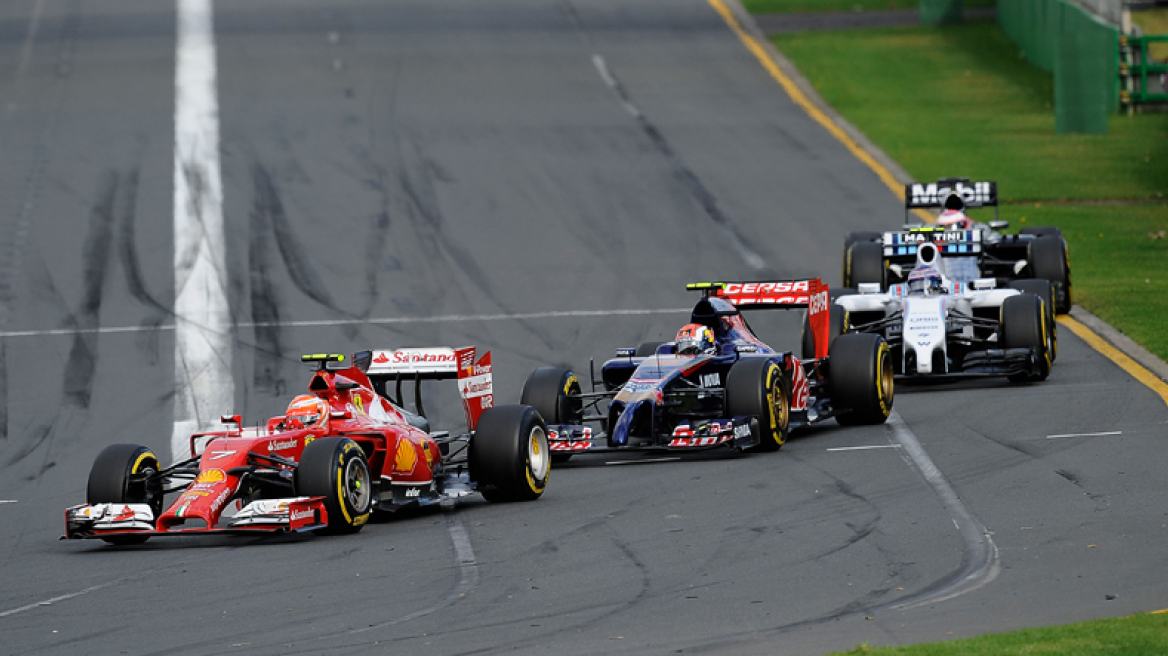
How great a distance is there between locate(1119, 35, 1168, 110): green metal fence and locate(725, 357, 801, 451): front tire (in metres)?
27.6

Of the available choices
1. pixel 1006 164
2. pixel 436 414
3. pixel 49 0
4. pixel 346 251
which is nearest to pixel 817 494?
pixel 436 414

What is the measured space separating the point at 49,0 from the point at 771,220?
2892cm

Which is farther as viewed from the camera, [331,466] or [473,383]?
[473,383]

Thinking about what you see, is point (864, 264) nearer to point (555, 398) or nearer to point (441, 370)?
point (555, 398)

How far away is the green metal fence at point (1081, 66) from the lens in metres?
39.9

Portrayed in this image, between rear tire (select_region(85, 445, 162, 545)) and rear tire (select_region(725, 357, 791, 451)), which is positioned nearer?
rear tire (select_region(85, 445, 162, 545))

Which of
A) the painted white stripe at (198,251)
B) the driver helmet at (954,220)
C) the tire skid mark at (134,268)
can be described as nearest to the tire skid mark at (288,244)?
the painted white stripe at (198,251)

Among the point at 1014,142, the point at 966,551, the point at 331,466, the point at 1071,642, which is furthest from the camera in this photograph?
the point at 1014,142

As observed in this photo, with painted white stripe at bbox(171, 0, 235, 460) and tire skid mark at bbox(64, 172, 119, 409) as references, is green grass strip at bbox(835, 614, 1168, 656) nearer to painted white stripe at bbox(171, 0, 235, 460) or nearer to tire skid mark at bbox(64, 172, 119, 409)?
painted white stripe at bbox(171, 0, 235, 460)

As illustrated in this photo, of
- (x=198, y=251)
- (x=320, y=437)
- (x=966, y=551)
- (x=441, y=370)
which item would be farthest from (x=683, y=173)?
(x=966, y=551)

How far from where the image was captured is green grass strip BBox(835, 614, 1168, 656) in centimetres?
914

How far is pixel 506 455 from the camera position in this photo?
15.4 m

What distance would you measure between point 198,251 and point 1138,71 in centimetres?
2432

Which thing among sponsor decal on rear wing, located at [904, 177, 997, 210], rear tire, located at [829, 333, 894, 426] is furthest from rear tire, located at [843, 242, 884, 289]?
rear tire, located at [829, 333, 894, 426]
